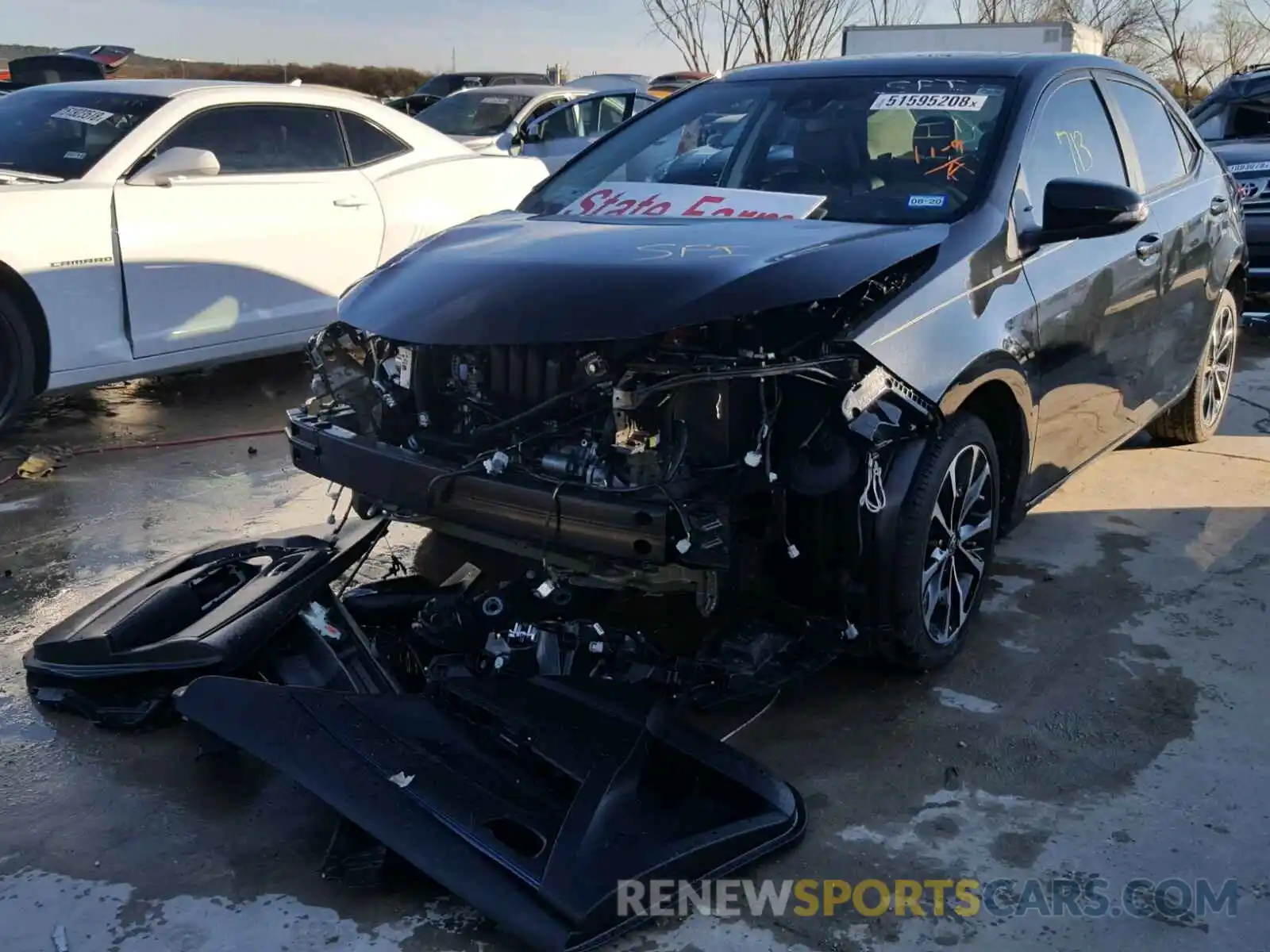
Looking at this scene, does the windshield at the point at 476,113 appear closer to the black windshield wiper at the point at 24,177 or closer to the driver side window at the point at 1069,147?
the black windshield wiper at the point at 24,177

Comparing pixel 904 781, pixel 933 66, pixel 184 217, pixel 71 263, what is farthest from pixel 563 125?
pixel 904 781

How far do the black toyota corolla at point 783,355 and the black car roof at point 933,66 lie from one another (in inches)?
0.7

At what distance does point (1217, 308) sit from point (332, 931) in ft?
15.9

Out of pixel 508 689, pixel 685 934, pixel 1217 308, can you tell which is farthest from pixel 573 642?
pixel 1217 308

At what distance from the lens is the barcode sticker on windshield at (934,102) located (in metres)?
3.88

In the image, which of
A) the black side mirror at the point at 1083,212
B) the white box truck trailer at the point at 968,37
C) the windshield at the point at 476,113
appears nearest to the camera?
the black side mirror at the point at 1083,212

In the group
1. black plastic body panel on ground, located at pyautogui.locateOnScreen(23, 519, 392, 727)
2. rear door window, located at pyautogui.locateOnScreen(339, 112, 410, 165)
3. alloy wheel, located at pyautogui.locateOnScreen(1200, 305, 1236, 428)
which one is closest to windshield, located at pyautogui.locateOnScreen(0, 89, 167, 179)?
rear door window, located at pyautogui.locateOnScreen(339, 112, 410, 165)

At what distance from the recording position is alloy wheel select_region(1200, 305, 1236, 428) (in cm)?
572

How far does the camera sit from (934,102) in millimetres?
3912

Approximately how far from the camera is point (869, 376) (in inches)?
118

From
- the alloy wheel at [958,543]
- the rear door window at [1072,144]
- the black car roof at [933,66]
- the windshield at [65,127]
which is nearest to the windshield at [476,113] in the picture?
the windshield at [65,127]

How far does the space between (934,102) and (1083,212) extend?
0.62 m

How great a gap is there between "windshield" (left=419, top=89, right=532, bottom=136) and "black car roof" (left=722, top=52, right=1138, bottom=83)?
26.6 feet

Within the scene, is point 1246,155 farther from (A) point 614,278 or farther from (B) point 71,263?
(B) point 71,263
